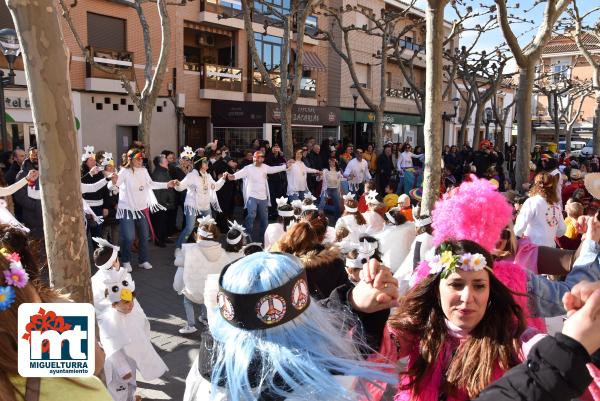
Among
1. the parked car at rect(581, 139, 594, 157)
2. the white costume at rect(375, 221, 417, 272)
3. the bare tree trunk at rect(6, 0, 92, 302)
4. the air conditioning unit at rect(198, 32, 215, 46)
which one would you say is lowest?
the white costume at rect(375, 221, 417, 272)

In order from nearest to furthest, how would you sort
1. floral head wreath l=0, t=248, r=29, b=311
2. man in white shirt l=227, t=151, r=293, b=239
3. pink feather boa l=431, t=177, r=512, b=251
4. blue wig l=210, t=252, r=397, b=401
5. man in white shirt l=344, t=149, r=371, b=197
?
floral head wreath l=0, t=248, r=29, b=311 < blue wig l=210, t=252, r=397, b=401 < pink feather boa l=431, t=177, r=512, b=251 < man in white shirt l=227, t=151, r=293, b=239 < man in white shirt l=344, t=149, r=371, b=197

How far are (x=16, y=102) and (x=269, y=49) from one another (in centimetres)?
1167

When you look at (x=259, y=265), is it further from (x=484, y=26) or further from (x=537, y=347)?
(x=484, y=26)

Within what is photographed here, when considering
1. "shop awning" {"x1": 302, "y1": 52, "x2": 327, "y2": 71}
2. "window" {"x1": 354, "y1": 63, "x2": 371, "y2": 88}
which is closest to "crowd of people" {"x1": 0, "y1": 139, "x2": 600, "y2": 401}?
"shop awning" {"x1": 302, "y1": 52, "x2": 327, "y2": 71}

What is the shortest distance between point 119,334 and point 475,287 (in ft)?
8.65

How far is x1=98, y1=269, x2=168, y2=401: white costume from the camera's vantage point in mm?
3674

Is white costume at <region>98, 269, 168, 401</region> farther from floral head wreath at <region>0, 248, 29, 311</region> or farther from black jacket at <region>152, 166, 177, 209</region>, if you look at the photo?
black jacket at <region>152, 166, 177, 209</region>

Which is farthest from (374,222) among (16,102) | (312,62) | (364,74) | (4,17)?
(364,74)

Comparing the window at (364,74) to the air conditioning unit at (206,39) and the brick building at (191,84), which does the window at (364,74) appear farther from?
the air conditioning unit at (206,39)

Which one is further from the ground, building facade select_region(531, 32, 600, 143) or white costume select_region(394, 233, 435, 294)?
building facade select_region(531, 32, 600, 143)

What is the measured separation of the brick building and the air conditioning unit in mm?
62

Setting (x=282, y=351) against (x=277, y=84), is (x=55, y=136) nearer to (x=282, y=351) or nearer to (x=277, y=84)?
(x=282, y=351)

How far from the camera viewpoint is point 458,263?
2303mm

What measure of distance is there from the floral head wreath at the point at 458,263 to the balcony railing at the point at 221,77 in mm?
20071
